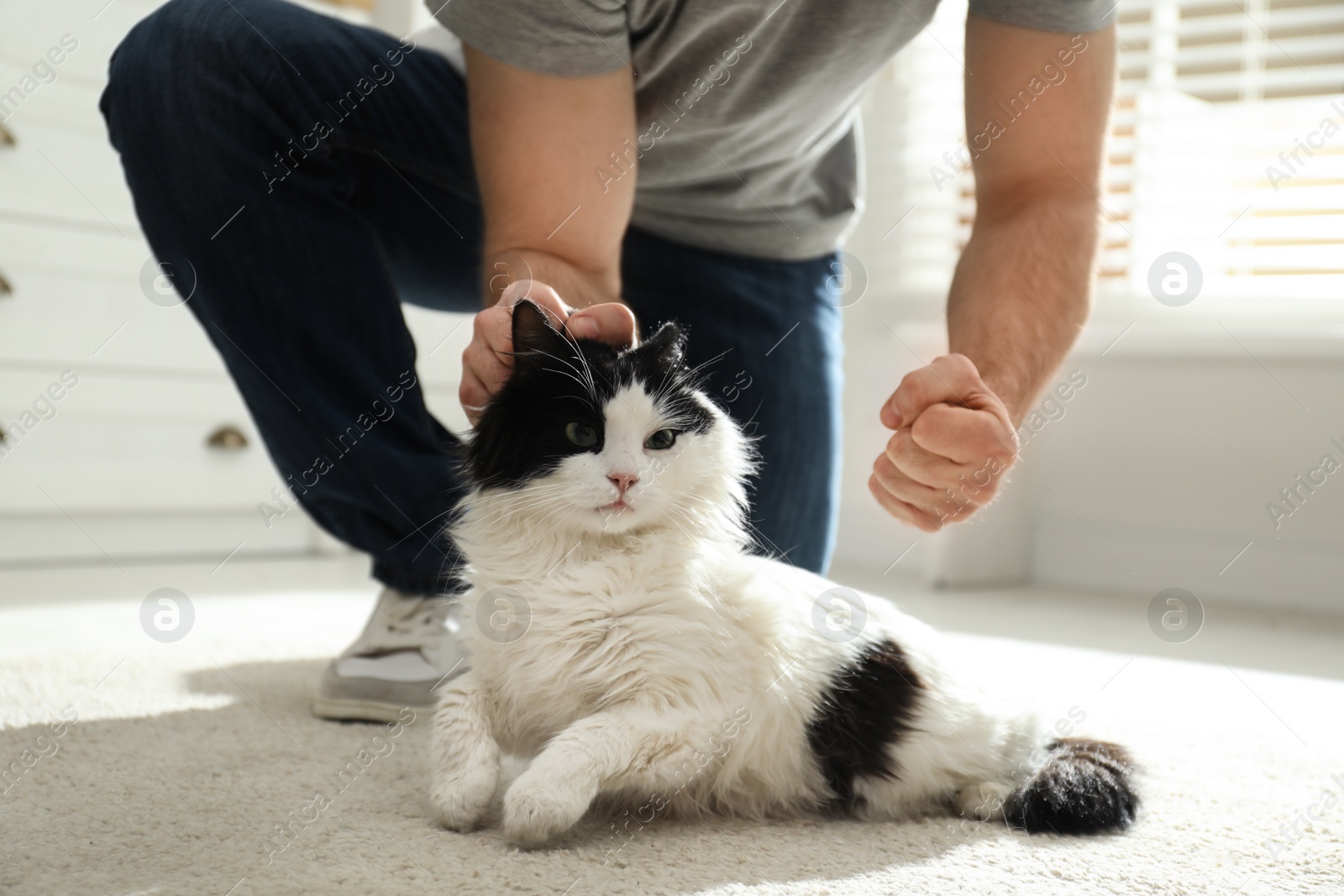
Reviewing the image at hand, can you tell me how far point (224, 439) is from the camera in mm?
3086

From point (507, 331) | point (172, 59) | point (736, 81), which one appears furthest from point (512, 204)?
point (172, 59)

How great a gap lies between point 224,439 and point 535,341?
239 centimetres

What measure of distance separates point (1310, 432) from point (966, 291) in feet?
6.86

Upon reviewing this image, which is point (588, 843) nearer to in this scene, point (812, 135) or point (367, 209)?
point (367, 209)

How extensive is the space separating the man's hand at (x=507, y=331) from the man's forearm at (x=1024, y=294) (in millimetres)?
399

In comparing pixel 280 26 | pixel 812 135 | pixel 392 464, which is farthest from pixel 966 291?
pixel 280 26

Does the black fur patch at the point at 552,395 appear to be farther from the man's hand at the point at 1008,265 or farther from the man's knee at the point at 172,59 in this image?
the man's knee at the point at 172,59

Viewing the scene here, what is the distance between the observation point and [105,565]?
2840 millimetres

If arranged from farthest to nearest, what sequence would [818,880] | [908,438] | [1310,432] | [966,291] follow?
[1310,432] < [966,291] < [908,438] < [818,880]

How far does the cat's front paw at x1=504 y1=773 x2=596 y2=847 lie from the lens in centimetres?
87

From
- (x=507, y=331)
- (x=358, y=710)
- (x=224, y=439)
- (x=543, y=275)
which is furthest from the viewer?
(x=224, y=439)

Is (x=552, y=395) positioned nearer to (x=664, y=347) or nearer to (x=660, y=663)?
(x=664, y=347)

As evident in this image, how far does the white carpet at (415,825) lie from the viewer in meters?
0.85

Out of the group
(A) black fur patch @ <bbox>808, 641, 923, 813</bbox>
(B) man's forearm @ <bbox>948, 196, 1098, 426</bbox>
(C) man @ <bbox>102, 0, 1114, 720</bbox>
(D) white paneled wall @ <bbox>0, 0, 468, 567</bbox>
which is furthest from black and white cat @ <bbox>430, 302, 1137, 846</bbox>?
(D) white paneled wall @ <bbox>0, 0, 468, 567</bbox>
